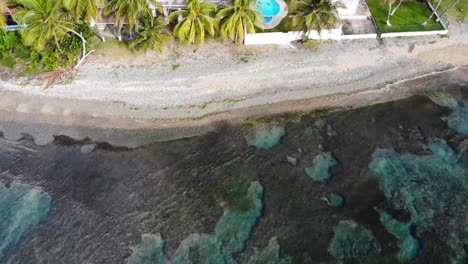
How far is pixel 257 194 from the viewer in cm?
2455

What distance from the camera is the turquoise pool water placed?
98.8 ft

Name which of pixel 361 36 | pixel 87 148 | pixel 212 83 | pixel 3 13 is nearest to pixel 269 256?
pixel 212 83

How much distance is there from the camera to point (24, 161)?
84.2ft

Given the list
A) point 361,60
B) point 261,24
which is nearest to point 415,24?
point 361,60

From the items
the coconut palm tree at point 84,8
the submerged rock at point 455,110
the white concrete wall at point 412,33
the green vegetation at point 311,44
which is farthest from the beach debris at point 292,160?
the coconut palm tree at point 84,8

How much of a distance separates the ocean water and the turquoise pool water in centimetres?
831

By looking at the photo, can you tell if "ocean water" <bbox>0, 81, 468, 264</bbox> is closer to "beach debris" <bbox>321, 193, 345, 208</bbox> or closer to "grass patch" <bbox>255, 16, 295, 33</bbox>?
"beach debris" <bbox>321, 193, 345, 208</bbox>

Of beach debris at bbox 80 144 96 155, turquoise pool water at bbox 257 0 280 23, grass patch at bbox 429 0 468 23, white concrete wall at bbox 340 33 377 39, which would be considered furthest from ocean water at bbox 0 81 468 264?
grass patch at bbox 429 0 468 23

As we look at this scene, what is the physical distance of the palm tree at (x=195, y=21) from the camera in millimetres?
27375

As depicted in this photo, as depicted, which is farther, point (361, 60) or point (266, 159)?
point (361, 60)

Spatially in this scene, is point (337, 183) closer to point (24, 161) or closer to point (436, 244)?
point (436, 244)

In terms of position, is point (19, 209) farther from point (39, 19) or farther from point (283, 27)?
point (283, 27)

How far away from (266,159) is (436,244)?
11.2 m

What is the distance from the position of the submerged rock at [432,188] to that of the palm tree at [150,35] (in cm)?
1729
